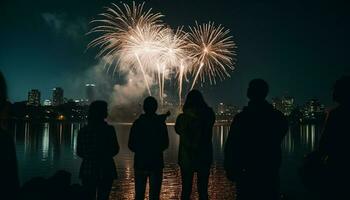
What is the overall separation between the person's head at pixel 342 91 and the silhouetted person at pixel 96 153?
4.02 metres

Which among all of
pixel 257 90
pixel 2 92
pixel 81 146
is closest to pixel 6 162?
pixel 2 92

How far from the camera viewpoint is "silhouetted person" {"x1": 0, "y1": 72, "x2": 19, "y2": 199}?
10.3ft

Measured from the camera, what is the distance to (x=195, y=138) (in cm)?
783

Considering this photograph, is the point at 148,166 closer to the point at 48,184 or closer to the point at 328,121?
the point at 48,184

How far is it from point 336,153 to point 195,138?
3.32m

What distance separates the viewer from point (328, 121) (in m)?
→ 5.11

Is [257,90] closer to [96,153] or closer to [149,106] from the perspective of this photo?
[149,106]

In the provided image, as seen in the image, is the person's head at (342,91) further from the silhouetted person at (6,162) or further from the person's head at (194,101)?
the silhouetted person at (6,162)

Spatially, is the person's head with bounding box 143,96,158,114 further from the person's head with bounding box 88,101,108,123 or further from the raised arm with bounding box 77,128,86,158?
the raised arm with bounding box 77,128,86,158

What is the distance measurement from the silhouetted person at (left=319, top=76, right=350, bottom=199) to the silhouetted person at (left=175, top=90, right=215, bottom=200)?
10.2 ft

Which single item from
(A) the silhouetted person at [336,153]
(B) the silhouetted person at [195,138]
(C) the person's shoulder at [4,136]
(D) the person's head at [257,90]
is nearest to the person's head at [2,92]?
(C) the person's shoulder at [4,136]

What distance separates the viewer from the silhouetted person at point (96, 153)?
7.14m

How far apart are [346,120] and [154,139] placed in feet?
12.6

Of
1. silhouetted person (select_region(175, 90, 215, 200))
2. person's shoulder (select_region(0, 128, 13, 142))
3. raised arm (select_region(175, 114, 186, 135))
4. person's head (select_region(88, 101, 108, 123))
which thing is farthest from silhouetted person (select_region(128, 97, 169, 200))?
person's shoulder (select_region(0, 128, 13, 142))
